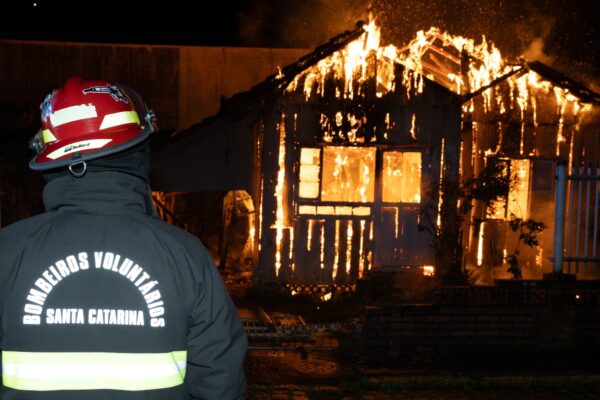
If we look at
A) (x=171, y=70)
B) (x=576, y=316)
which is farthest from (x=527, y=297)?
(x=171, y=70)

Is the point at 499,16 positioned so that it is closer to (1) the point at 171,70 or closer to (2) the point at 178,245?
(1) the point at 171,70

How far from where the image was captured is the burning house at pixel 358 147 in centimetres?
1109

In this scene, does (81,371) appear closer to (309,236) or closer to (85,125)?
(85,125)

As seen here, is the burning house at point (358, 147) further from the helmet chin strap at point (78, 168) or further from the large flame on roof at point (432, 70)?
the helmet chin strap at point (78, 168)

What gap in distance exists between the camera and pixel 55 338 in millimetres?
2422

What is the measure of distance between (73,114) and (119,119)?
0.17 meters

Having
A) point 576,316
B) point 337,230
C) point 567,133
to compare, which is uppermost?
point 567,133

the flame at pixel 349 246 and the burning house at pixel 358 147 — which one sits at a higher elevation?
the burning house at pixel 358 147

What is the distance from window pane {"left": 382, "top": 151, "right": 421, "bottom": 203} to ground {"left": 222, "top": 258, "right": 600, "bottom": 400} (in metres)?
2.47

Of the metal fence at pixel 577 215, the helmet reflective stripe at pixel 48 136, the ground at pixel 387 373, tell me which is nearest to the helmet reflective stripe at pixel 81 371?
the helmet reflective stripe at pixel 48 136

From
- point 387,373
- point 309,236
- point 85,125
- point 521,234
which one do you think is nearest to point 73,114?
point 85,125

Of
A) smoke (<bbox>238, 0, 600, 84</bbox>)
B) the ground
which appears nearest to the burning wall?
the ground

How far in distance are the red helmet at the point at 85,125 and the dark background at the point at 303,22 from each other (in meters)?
15.1

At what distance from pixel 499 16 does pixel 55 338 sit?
19.6 metres
